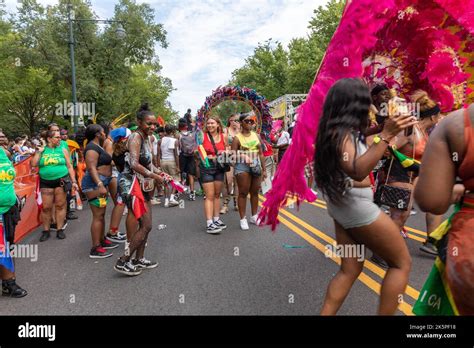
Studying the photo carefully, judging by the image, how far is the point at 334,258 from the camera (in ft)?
14.1

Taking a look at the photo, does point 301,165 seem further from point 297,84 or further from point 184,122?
point 297,84

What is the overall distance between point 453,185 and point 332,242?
3.52m

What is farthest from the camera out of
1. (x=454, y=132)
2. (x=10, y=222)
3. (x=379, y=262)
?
(x=379, y=262)

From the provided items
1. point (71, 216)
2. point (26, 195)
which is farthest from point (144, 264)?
point (71, 216)

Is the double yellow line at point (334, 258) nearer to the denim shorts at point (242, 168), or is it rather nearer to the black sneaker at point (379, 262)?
the black sneaker at point (379, 262)

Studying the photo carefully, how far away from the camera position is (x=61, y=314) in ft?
10.3

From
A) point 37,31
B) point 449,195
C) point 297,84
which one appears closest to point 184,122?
point 449,195

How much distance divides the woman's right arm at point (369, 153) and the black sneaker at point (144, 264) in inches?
114

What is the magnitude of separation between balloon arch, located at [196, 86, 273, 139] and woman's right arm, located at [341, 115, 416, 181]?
601 centimetres

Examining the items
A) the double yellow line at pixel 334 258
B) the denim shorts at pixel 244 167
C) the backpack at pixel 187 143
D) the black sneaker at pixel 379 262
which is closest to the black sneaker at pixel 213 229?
the denim shorts at pixel 244 167

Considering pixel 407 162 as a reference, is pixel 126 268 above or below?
below

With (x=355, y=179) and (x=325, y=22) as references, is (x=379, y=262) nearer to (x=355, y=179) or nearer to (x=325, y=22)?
(x=355, y=179)
